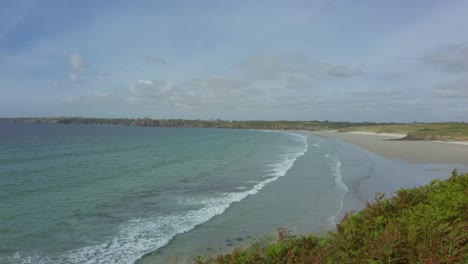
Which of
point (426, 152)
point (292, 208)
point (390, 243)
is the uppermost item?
point (390, 243)

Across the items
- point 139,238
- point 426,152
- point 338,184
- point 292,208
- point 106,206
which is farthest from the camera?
point 426,152

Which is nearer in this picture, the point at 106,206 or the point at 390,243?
the point at 390,243

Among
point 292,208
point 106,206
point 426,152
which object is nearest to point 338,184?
point 292,208

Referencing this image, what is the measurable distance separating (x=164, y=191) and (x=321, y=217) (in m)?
9.68

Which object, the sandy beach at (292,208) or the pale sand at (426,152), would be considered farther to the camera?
the pale sand at (426,152)

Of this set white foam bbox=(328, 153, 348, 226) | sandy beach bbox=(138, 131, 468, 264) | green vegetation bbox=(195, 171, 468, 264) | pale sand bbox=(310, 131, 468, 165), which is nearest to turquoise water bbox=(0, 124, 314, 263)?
sandy beach bbox=(138, 131, 468, 264)

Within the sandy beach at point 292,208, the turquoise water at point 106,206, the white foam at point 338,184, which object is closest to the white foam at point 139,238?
the turquoise water at point 106,206

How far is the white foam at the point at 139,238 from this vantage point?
9941mm

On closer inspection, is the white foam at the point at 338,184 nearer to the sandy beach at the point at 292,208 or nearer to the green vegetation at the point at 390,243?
the sandy beach at the point at 292,208

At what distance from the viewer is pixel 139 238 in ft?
38.3

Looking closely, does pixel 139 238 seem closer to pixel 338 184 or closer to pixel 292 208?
pixel 292 208

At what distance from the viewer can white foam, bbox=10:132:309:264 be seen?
9941 millimetres

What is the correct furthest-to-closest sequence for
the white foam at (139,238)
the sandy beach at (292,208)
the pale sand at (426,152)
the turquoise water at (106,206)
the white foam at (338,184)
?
the pale sand at (426,152) < the white foam at (338,184) < the sandy beach at (292,208) < the turquoise water at (106,206) < the white foam at (139,238)

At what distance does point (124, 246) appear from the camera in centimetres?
1094
